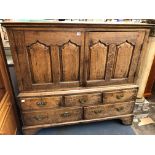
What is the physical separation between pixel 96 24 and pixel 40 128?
4.23 feet

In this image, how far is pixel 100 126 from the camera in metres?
1.91

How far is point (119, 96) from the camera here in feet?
5.57

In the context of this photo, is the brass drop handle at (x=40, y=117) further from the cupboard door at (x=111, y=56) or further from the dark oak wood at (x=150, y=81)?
the dark oak wood at (x=150, y=81)

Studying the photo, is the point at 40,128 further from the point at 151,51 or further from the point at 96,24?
the point at 151,51

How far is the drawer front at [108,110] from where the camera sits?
1712mm

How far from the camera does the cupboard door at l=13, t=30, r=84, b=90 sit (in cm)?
127

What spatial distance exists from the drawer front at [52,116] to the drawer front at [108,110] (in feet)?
0.36

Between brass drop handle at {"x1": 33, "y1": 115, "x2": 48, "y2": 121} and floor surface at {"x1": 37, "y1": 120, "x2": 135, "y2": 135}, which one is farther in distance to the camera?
floor surface at {"x1": 37, "y1": 120, "x2": 135, "y2": 135}

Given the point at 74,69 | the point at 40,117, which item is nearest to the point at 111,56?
the point at 74,69

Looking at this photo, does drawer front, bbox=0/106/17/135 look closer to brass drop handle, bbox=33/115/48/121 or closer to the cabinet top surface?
brass drop handle, bbox=33/115/48/121

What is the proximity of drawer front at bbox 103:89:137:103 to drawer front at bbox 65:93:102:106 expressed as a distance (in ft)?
0.27

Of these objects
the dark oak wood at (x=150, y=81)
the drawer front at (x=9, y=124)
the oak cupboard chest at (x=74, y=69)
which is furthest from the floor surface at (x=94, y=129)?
the dark oak wood at (x=150, y=81)

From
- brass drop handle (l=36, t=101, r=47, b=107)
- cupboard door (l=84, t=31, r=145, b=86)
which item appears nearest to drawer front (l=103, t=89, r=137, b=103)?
cupboard door (l=84, t=31, r=145, b=86)
